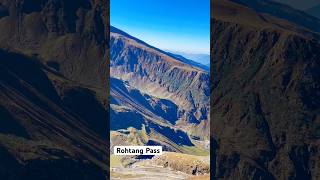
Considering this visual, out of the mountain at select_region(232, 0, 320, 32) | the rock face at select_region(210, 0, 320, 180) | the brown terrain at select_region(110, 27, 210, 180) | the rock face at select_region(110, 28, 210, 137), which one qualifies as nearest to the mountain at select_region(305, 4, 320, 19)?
the mountain at select_region(232, 0, 320, 32)

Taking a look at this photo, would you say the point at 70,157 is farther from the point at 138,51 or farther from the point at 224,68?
the point at 224,68

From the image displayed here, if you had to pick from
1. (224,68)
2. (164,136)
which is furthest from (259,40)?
(164,136)

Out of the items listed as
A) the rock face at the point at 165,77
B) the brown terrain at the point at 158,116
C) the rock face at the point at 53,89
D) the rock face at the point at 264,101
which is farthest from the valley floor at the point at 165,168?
the rock face at the point at 264,101

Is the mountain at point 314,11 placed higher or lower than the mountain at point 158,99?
higher

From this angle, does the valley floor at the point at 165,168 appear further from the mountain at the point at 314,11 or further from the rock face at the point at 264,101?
the mountain at the point at 314,11

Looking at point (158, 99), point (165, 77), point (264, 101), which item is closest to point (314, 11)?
point (264, 101)

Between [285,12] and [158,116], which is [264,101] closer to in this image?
[285,12]
